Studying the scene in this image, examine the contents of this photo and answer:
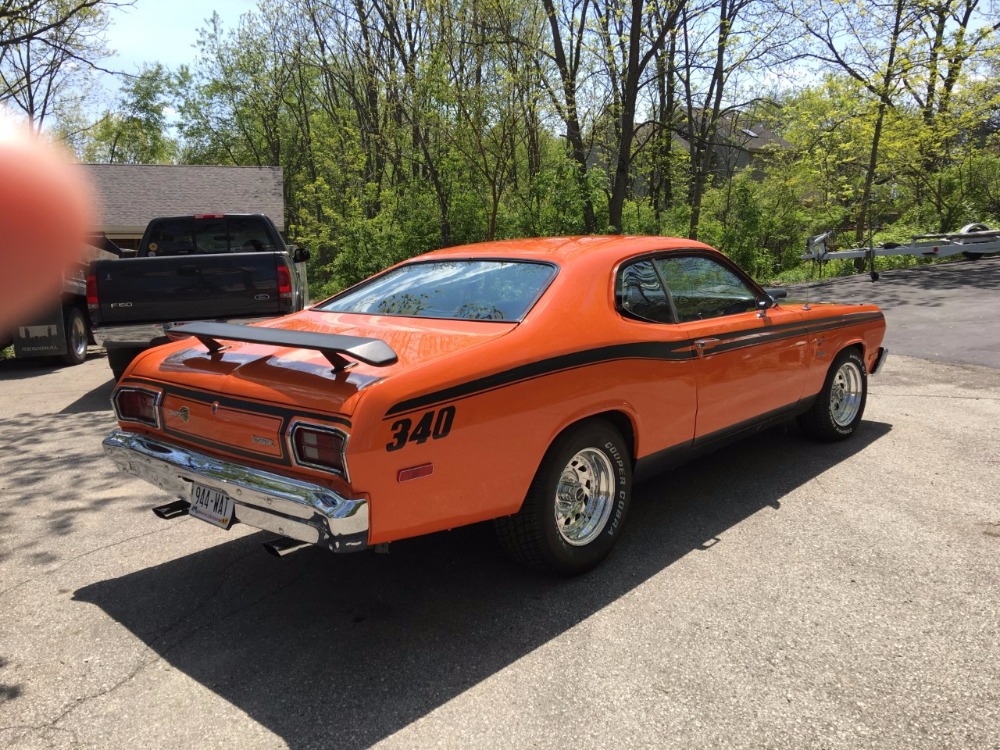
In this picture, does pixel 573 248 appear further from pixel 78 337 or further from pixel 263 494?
pixel 78 337

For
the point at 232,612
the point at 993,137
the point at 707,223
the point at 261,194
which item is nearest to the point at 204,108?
the point at 261,194

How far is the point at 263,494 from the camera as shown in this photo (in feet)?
8.84

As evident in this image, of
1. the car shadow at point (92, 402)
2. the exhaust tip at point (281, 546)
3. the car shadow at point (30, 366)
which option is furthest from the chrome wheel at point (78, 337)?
the exhaust tip at point (281, 546)

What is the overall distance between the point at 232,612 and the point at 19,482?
2903 millimetres

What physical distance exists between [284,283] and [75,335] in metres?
5.03

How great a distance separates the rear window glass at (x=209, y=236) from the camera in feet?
33.8

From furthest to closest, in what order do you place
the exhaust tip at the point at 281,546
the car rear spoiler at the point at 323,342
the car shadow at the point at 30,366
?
the car shadow at the point at 30,366 → the exhaust tip at the point at 281,546 → the car rear spoiler at the point at 323,342

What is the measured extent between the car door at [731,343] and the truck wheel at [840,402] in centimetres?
49

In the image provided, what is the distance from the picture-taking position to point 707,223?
1670cm

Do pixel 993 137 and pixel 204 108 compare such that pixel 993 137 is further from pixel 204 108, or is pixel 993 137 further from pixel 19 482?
pixel 204 108

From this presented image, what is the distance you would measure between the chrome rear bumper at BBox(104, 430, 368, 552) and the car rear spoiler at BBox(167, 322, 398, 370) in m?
0.49

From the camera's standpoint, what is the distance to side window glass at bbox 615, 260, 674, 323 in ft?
12.1

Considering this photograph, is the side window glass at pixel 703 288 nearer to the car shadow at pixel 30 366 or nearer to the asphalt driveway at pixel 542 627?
the asphalt driveway at pixel 542 627

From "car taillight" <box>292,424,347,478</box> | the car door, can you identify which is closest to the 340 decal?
"car taillight" <box>292,424,347,478</box>
